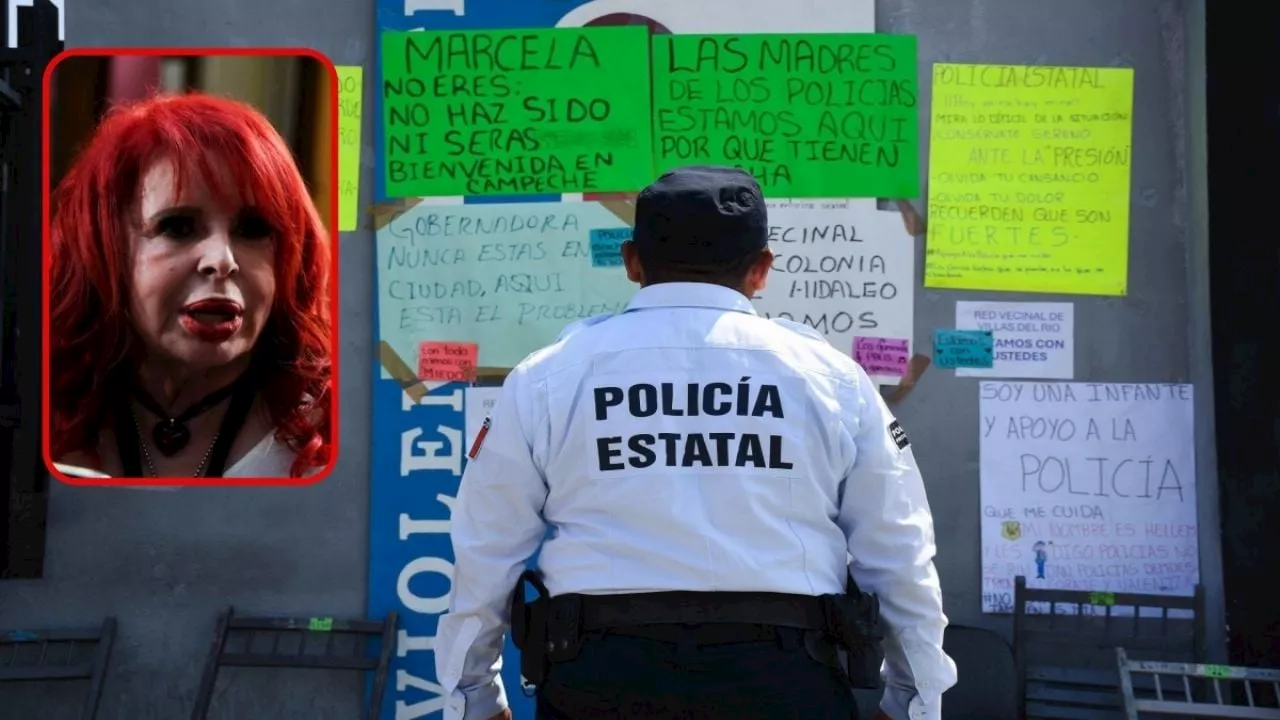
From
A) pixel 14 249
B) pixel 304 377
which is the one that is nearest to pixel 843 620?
pixel 304 377

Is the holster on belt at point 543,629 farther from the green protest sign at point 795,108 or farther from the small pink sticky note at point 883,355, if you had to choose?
the green protest sign at point 795,108

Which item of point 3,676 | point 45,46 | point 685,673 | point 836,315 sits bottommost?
point 3,676

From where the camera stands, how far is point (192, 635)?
5078 mm

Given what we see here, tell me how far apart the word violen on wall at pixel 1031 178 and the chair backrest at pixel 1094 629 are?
108 cm

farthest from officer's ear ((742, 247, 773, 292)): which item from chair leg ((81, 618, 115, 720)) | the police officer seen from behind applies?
chair leg ((81, 618, 115, 720))

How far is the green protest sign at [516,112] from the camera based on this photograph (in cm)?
507

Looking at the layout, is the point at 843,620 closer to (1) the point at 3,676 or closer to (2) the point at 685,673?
(2) the point at 685,673

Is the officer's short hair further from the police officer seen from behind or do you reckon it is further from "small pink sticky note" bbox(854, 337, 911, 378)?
"small pink sticky note" bbox(854, 337, 911, 378)

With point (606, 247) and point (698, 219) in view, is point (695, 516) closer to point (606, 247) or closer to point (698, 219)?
point (698, 219)

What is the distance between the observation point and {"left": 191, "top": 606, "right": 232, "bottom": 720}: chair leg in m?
4.86

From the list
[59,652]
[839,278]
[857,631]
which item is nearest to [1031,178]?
[839,278]

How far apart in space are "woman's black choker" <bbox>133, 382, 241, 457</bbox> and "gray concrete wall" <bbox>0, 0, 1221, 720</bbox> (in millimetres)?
1552

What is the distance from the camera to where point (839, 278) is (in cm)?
507

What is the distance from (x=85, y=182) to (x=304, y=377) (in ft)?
2.32
